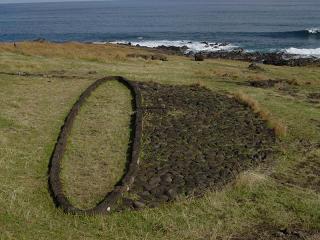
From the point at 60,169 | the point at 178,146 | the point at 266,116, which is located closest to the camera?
the point at 60,169

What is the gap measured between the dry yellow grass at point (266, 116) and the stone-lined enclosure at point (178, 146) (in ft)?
0.92

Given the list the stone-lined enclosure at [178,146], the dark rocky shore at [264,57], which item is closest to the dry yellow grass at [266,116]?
the stone-lined enclosure at [178,146]

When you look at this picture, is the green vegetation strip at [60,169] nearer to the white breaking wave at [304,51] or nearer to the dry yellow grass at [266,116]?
the dry yellow grass at [266,116]

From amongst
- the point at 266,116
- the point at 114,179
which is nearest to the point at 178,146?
the point at 114,179

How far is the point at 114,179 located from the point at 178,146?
4289 mm

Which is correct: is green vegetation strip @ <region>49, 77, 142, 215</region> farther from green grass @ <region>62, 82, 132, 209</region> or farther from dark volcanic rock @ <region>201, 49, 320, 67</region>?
dark volcanic rock @ <region>201, 49, 320, 67</region>

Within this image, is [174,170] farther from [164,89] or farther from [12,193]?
[164,89]

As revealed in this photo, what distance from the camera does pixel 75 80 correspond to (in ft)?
93.8

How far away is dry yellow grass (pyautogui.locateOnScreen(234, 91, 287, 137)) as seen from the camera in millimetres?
20275

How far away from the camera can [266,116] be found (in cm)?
2231

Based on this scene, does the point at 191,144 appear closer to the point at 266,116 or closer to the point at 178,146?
the point at 178,146

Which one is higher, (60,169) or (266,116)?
(60,169)

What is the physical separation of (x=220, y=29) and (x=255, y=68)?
69.2 metres

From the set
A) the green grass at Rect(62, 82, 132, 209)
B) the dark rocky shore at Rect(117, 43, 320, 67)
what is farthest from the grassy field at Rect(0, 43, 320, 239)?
the dark rocky shore at Rect(117, 43, 320, 67)
